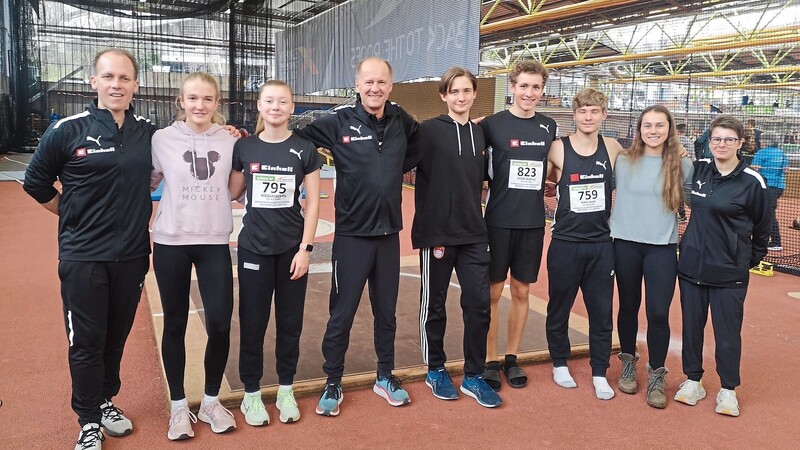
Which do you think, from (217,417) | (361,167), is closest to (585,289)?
(361,167)

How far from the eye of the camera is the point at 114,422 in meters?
2.54

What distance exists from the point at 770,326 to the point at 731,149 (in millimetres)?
2218

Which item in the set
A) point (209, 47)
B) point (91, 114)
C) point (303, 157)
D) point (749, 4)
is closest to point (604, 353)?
point (303, 157)

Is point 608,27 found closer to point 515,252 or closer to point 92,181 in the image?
point 515,252

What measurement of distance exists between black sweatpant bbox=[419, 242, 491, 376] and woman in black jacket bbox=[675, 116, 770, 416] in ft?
3.33

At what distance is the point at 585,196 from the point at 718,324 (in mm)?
899

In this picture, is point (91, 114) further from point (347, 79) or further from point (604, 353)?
point (347, 79)

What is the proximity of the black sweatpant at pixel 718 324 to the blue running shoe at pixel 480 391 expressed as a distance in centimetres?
103

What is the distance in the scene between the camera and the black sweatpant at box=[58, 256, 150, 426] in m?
2.29

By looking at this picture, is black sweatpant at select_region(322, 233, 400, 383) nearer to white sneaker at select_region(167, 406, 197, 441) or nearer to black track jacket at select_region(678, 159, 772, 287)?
white sneaker at select_region(167, 406, 197, 441)

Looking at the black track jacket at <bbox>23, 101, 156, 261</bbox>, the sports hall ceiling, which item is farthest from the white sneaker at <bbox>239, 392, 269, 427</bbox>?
the sports hall ceiling

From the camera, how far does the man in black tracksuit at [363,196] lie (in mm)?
2691

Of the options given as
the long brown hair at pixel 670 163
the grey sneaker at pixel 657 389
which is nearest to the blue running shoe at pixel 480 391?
the grey sneaker at pixel 657 389

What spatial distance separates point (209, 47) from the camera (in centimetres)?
1792
